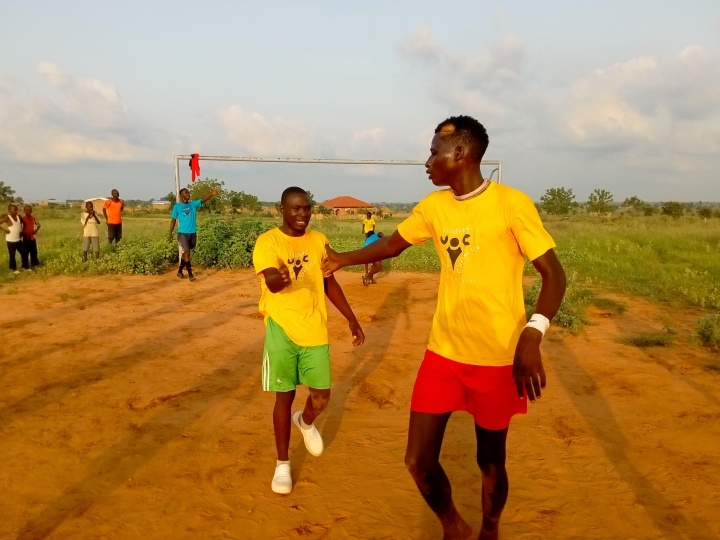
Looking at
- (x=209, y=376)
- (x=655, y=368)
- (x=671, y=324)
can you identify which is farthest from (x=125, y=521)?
(x=671, y=324)

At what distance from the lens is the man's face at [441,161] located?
252 centimetres

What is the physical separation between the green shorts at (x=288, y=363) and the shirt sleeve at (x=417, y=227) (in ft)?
3.40

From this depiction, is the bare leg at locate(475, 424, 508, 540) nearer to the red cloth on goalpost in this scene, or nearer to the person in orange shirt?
the red cloth on goalpost

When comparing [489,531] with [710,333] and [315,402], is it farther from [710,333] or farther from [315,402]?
[710,333]

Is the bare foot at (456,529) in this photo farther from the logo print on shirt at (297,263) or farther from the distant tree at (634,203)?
the distant tree at (634,203)

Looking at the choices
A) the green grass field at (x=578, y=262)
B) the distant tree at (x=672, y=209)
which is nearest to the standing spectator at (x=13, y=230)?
the green grass field at (x=578, y=262)

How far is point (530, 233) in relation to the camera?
7.54 ft

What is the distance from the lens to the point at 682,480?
364 cm

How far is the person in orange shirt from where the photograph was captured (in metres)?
14.0

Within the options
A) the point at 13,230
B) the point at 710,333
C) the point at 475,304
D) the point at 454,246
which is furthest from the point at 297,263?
the point at 13,230

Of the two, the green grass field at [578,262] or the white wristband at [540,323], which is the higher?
the white wristband at [540,323]

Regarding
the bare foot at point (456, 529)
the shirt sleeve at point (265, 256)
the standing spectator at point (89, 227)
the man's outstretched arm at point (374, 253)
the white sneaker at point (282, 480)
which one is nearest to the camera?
the bare foot at point (456, 529)

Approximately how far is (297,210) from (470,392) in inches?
62.7

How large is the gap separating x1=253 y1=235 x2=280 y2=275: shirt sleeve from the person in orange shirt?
11.8 meters
